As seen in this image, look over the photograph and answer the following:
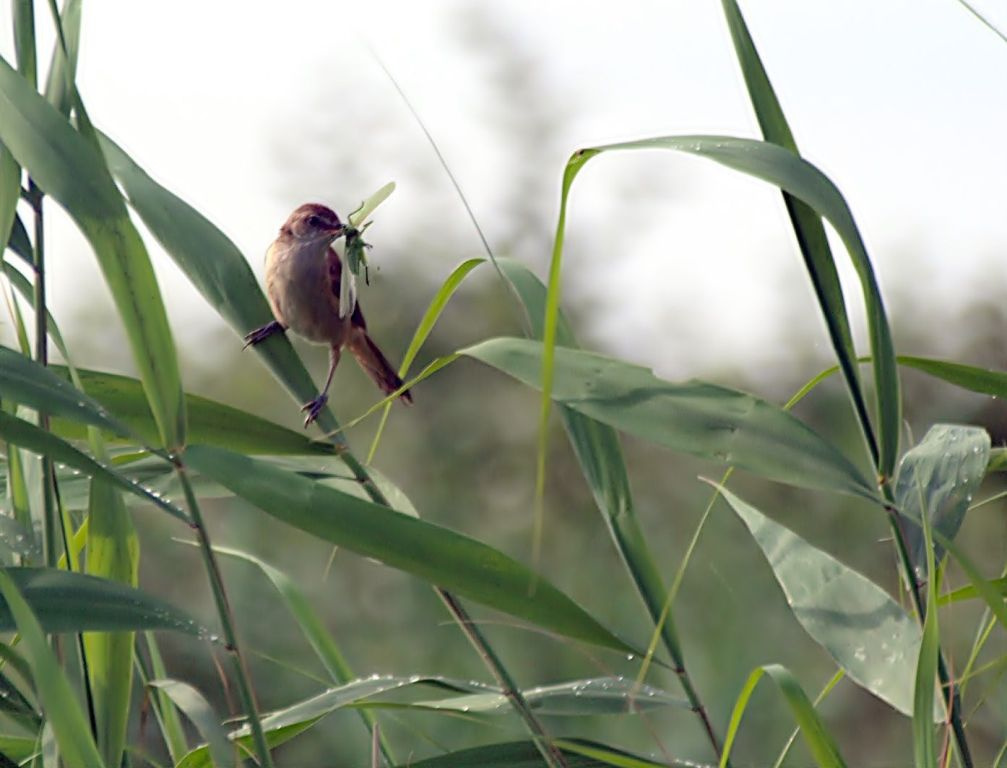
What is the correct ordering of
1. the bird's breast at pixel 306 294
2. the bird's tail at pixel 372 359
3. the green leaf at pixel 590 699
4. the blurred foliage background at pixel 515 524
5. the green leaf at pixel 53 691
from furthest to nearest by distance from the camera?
the blurred foliage background at pixel 515 524, the bird's tail at pixel 372 359, the bird's breast at pixel 306 294, the green leaf at pixel 590 699, the green leaf at pixel 53 691

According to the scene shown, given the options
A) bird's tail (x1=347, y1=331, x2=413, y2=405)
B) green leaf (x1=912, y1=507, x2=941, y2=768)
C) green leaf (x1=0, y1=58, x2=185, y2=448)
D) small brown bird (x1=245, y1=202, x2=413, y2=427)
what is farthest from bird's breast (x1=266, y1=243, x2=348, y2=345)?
green leaf (x1=912, y1=507, x2=941, y2=768)

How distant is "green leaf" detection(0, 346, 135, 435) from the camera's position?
778 millimetres

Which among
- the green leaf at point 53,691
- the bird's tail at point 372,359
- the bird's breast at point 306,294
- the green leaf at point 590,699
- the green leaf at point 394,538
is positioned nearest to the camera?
the green leaf at point 53,691

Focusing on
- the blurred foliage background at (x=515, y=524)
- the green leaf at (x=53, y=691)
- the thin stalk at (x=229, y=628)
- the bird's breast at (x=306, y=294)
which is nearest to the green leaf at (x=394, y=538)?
the thin stalk at (x=229, y=628)

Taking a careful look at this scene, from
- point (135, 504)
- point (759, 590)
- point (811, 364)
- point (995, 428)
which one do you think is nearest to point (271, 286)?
point (135, 504)

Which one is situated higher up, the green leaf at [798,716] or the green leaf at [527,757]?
the green leaf at [798,716]

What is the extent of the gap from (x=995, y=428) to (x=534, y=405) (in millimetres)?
2041

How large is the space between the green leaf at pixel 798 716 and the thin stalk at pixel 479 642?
0.39 ft

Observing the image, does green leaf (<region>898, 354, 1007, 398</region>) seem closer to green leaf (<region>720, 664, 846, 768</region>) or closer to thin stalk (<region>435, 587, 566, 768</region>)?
green leaf (<region>720, 664, 846, 768</region>)

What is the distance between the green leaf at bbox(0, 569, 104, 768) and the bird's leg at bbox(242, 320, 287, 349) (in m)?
0.26

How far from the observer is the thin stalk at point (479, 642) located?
846mm

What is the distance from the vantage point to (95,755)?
74 centimetres

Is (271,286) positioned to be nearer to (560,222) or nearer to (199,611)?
(560,222)

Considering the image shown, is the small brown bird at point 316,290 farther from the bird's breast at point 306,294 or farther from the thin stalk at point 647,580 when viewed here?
the thin stalk at point 647,580
